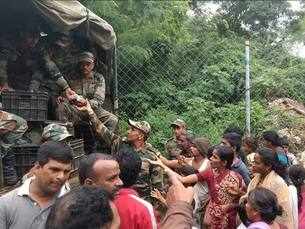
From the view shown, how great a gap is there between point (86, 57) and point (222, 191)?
3.35 metres

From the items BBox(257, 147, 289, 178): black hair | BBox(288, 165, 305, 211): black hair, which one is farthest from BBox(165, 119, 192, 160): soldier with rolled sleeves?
BBox(257, 147, 289, 178): black hair

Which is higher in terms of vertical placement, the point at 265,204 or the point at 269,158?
the point at 269,158

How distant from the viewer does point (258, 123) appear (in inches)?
386

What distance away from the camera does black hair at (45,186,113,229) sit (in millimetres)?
1800

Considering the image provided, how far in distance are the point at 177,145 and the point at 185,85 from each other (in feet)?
9.77

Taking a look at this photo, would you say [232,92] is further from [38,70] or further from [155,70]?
[38,70]

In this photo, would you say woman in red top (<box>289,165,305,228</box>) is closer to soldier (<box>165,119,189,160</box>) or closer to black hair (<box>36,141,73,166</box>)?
soldier (<box>165,119,189,160</box>)

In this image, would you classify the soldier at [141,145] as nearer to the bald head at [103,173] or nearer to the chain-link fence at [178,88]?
the chain-link fence at [178,88]

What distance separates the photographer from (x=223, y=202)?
5.61 m

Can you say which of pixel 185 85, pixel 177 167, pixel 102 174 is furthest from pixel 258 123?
pixel 102 174

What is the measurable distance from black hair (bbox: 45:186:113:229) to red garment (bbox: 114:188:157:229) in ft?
4.43

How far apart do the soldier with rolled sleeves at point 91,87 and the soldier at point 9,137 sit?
1.51m

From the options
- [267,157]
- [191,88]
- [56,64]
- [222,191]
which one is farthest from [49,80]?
[267,157]

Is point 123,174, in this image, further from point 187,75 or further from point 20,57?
point 187,75
